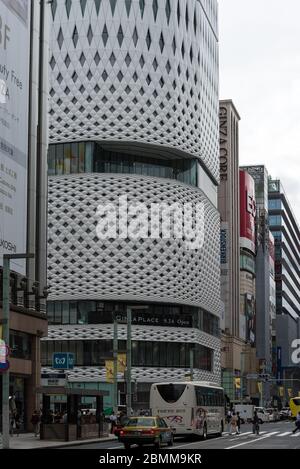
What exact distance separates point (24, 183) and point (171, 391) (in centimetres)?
1998

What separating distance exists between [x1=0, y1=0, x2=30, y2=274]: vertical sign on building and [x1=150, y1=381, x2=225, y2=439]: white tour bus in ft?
46.4

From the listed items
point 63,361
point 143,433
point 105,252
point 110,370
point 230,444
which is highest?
point 105,252

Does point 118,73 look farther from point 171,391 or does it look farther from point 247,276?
point 247,276

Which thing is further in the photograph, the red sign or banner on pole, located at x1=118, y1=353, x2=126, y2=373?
the red sign

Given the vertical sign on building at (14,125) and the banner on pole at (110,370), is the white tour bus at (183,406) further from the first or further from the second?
the vertical sign on building at (14,125)

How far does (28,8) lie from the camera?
6731 centimetres

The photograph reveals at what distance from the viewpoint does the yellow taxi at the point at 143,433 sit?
137 ft

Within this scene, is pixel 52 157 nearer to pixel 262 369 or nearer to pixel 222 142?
pixel 222 142

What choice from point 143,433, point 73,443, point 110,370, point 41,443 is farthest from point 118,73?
point 143,433

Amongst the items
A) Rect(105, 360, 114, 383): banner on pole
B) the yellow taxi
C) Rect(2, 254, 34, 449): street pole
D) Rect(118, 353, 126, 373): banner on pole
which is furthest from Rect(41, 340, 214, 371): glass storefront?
Rect(2, 254, 34, 449): street pole

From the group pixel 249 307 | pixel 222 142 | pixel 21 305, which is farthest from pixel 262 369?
pixel 21 305

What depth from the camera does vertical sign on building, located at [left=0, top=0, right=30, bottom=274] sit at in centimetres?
6022

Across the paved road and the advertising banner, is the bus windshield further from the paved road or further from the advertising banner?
the advertising banner

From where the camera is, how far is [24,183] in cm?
6450
